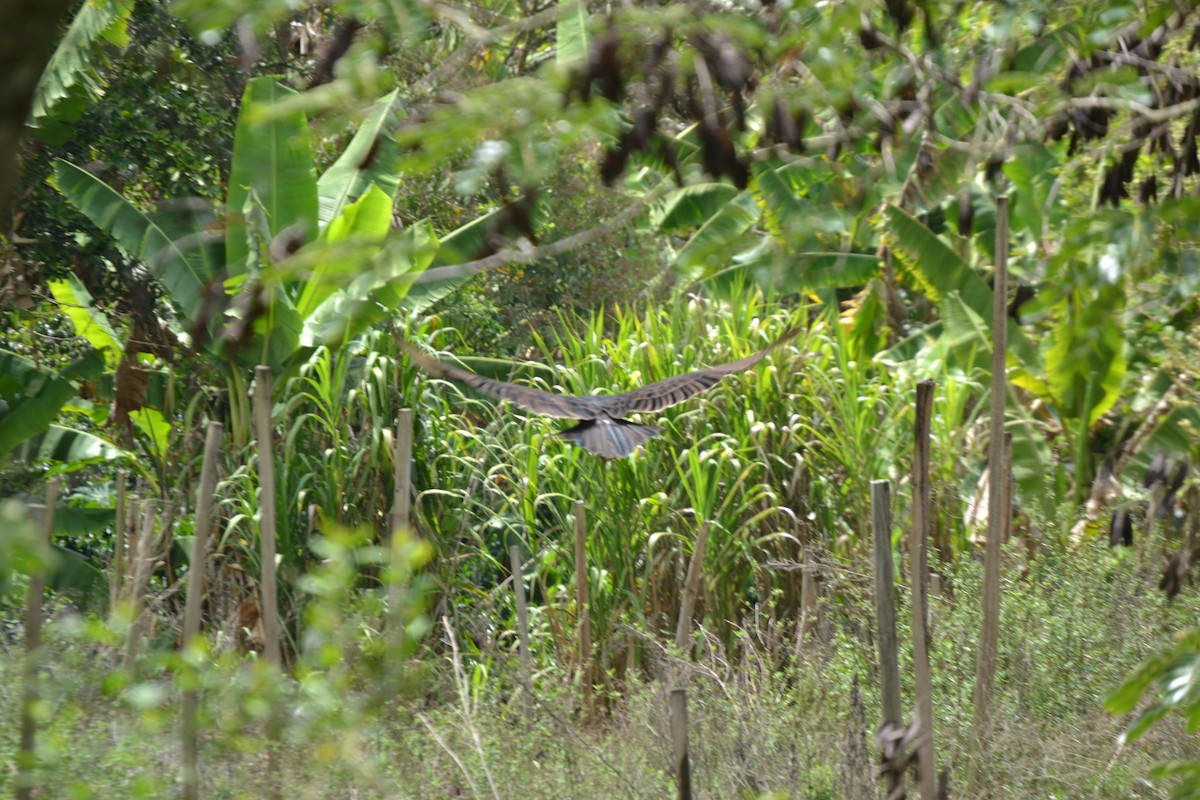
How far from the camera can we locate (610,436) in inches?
168

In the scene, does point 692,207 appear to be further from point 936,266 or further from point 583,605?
point 583,605

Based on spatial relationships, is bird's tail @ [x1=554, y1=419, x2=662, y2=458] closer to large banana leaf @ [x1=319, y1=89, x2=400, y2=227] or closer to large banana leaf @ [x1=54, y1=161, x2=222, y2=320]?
large banana leaf @ [x1=319, y1=89, x2=400, y2=227]

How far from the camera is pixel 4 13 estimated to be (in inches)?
43.2

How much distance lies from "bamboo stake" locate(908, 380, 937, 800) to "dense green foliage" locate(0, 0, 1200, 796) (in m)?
0.31

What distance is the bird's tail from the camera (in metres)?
4.20

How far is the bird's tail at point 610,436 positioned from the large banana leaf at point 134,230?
2965 millimetres

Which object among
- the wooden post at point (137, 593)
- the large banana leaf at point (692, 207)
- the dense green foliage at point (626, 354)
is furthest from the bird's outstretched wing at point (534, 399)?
the large banana leaf at point (692, 207)

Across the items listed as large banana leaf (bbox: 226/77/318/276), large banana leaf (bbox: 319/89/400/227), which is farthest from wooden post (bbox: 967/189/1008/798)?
large banana leaf (bbox: 319/89/400/227)

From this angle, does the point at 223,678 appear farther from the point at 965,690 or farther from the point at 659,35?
the point at 965,690

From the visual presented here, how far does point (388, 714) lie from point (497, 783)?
366mm

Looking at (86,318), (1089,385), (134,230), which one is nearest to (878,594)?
(1089,385)

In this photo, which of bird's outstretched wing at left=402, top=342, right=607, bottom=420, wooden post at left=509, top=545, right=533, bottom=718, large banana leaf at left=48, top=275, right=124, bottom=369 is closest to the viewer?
wooden post at left=509, top=545, right=533, bottom=718

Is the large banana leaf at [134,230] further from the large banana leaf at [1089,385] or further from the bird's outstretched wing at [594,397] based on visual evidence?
the large banana leaf at [1089,385]

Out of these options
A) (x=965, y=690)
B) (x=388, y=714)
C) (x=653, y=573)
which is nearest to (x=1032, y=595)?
(x=965, y=690)
